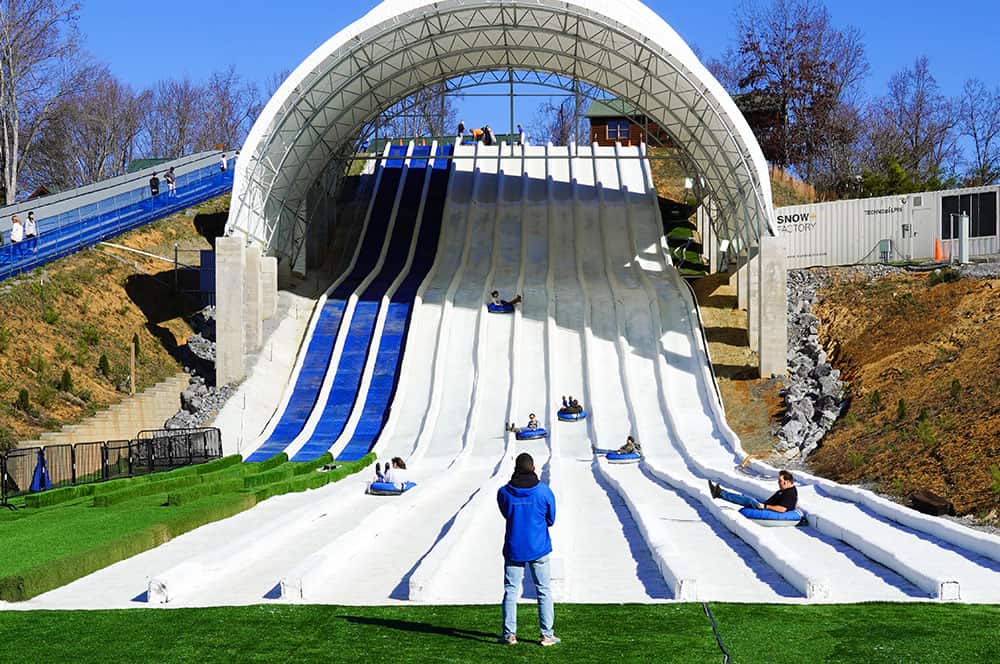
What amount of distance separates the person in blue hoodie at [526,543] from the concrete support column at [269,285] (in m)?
29.7

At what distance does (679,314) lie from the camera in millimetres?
40625

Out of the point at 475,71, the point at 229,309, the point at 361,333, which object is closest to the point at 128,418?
the point at 229,309

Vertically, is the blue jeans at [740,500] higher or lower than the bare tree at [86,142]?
lower

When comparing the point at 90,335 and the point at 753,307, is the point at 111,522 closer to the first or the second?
the point at 90,335

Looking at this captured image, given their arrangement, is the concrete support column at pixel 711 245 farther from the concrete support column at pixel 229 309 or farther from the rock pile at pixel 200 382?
the rock pile at pixel 200 382

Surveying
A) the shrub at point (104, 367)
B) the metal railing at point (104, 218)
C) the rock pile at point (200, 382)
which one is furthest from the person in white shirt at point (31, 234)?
the rock pile at point (200, 382)

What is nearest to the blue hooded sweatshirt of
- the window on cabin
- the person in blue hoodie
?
the person in blue hoodie

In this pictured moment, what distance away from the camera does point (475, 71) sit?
44.0m

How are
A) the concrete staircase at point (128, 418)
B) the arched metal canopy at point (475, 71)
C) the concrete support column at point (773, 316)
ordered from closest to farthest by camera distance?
1. the concrete staircase at point (128, 418)
2. the concrete support column at point (773, 316)
3. the arched metal canopy at point (475, 71)

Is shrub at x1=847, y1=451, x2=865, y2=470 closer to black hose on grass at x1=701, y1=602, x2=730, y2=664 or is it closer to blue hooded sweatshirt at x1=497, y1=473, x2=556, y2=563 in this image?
black hose on grass at x1=701, y1=602, x2=730, y2=664

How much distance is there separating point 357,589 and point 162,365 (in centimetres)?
2502

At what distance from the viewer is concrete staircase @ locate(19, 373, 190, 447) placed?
29123 millimetres

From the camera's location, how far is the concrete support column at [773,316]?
117 feet

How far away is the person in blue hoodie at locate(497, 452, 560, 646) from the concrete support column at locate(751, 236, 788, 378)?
26.2 metres
